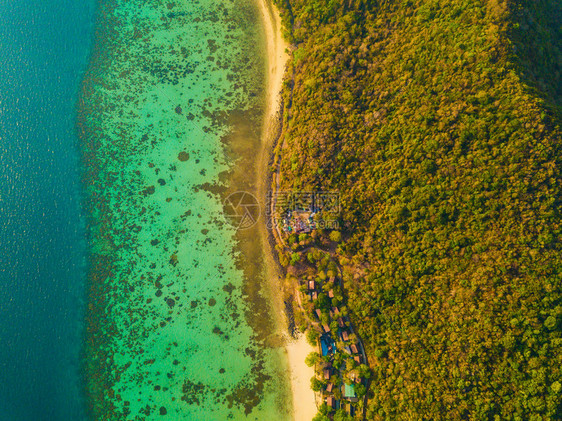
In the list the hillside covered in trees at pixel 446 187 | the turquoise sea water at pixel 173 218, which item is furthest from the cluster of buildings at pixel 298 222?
the turquoise sea water at pixel 173 218

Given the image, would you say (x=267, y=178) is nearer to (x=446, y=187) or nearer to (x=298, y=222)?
(x=298, y=222)

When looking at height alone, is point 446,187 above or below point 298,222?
below

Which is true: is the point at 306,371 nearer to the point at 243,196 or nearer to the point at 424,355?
the point at 424,355

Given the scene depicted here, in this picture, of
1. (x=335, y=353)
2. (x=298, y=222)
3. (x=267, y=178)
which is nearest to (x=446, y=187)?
(x=298, y=222)

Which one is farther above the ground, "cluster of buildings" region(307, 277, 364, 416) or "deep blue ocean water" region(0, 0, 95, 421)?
"deep blue ocean water" region(0, 0, 95, 421)

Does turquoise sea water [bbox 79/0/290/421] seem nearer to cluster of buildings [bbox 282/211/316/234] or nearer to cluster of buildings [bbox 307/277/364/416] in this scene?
cluster of buildings [bbox 307/277/364/416]

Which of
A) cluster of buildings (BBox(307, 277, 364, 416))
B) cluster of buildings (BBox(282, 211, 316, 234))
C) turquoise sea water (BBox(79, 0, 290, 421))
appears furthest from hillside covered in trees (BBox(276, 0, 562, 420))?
turquoise sea water (BBox(79, 0, 290, 421))
